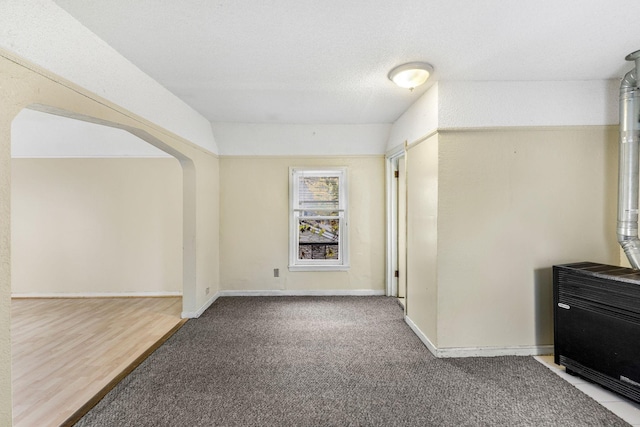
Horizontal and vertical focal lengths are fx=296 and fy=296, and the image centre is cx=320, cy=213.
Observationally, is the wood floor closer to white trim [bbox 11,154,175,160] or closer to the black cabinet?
white trim [bbox 11,154,175,160]

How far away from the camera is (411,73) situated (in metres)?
2.40

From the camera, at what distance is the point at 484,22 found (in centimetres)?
180

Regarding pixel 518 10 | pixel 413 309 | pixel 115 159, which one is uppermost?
pixel 518 10

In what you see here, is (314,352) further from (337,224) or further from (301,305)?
(337,224)

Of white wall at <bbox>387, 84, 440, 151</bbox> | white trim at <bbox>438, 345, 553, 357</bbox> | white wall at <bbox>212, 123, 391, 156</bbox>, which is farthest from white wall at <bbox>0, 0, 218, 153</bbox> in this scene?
white trim at <bbox>438, 345, 553, 357</bbox>

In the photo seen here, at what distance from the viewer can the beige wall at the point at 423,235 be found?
9.02 ft

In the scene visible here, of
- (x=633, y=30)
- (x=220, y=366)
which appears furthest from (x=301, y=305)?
(x=633, y=30)

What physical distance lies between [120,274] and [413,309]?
422 cm

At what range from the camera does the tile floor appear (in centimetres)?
193

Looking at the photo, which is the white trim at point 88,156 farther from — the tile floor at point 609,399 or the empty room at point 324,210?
the tile floor at point 609,399

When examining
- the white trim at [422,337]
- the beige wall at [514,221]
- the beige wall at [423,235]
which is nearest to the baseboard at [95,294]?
the white trim at [422,337]

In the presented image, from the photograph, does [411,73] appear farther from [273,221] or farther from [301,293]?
[301,293]

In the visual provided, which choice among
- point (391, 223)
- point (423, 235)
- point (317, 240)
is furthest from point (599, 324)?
point (317, 240)

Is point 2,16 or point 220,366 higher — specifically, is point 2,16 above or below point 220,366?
above
